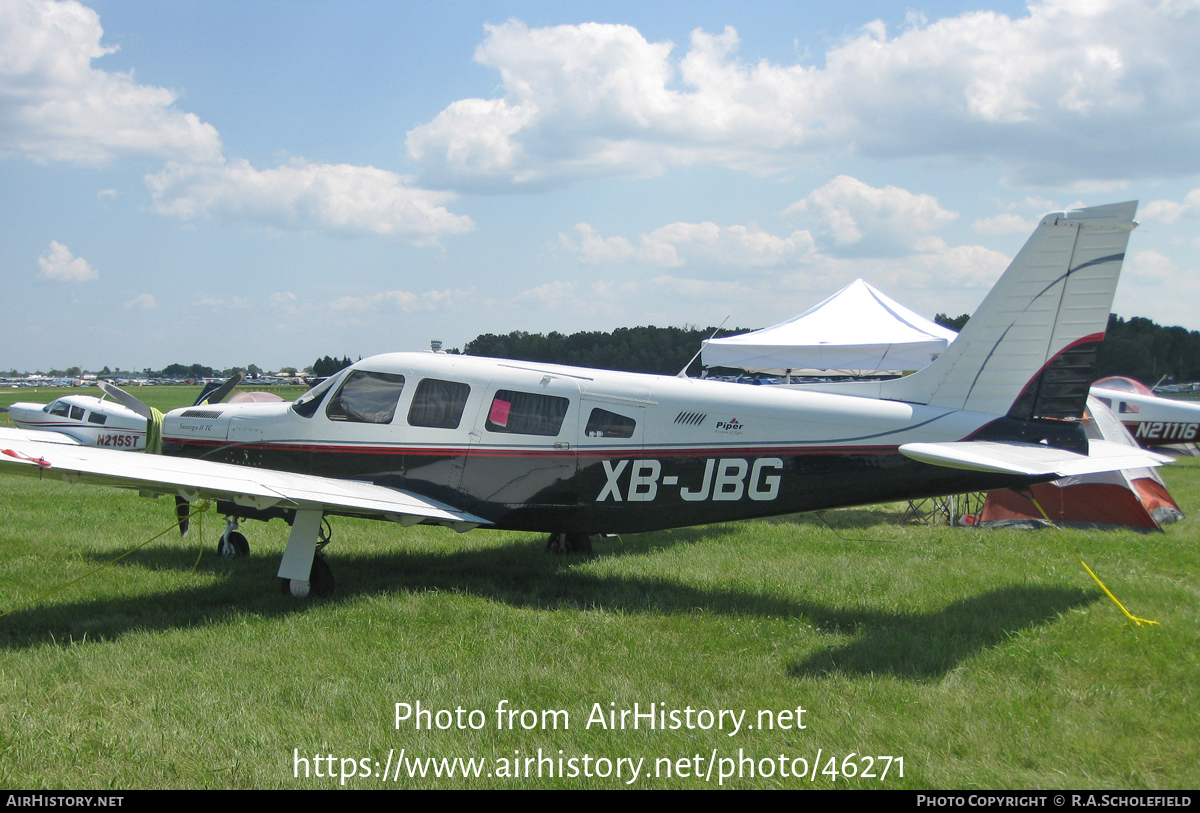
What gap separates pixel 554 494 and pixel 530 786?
377cm

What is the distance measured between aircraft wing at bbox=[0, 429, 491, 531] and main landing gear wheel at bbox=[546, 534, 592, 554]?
6.69ft

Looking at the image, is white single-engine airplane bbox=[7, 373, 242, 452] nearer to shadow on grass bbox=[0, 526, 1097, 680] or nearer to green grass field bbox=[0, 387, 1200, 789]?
green grass field bbox=[0, 387, 1200, 789]

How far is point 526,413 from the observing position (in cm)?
770

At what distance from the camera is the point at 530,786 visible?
13.0ft

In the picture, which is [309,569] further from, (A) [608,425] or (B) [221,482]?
(A) [608,425]

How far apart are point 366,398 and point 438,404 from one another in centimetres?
86

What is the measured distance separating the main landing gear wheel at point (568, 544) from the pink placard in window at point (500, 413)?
242 centimetres

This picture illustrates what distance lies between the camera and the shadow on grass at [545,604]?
5.82 meters

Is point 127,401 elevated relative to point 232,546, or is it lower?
elevated

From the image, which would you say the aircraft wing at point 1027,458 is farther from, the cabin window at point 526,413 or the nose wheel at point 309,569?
the nose wheel at point 309,569

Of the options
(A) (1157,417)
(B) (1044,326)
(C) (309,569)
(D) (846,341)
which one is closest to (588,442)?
(C) (309,569)

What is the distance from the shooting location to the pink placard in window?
7.76 metres
